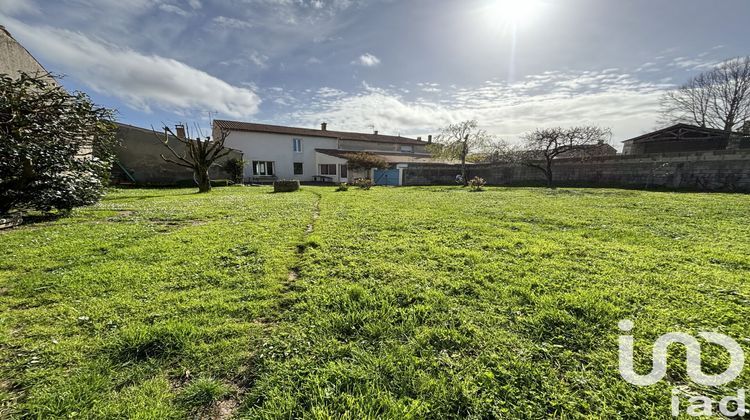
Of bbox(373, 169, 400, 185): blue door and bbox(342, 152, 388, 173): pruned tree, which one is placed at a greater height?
bbox(342, 152, 388, 173): pruned tree

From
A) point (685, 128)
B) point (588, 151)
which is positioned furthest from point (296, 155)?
point (685, 128)

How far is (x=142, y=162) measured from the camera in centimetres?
2050

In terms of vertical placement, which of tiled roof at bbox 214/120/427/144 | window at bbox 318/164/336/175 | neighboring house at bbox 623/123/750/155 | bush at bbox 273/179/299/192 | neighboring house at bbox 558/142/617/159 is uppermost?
tiled roof at bbox 214/120/427/144

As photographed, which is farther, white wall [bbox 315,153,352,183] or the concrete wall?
white wall [bbox 315,153,352,183]

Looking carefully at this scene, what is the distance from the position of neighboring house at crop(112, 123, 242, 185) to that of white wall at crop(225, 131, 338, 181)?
7.08 meters

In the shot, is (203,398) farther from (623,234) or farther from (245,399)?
(623,234)

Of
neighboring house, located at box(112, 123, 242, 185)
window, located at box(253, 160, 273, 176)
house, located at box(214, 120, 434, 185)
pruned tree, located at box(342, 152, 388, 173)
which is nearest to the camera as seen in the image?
neighboring house, located at box(112, 123, 242, 185)

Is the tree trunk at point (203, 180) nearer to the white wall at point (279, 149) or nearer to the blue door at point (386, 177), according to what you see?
the white wall at point (279, 149)

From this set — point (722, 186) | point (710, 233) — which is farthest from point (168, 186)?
point (722, 186)

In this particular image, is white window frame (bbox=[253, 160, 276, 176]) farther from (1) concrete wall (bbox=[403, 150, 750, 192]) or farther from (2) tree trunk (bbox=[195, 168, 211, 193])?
(1) concrete wall (bbox=[403, 150, 750, 192])

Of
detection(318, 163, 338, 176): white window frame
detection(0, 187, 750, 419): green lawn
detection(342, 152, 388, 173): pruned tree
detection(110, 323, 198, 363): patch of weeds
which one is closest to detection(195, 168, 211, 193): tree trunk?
detection(0, 187, 750, 419): green lawn

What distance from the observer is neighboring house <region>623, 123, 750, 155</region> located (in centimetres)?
1931

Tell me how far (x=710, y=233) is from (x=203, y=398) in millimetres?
8848

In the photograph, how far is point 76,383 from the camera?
184 cm
